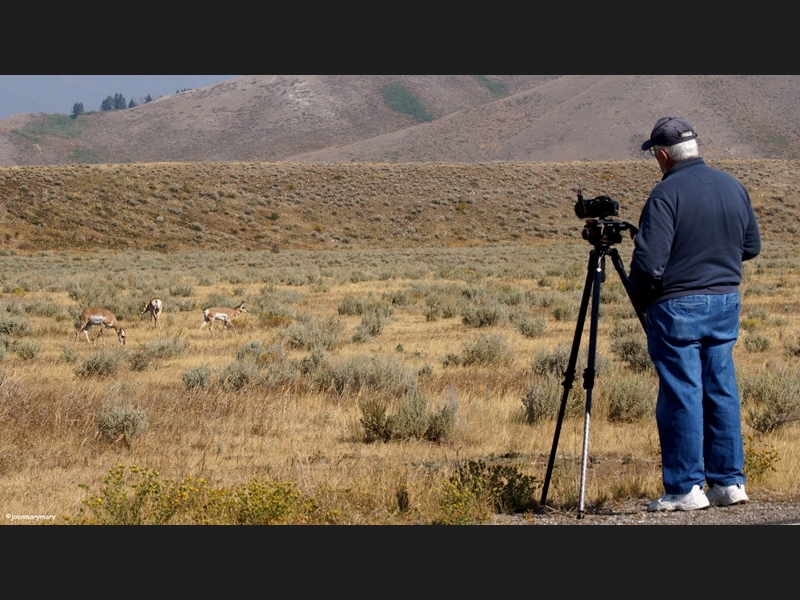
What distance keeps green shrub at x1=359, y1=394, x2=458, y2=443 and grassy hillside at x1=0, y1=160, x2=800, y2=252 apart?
43.9m

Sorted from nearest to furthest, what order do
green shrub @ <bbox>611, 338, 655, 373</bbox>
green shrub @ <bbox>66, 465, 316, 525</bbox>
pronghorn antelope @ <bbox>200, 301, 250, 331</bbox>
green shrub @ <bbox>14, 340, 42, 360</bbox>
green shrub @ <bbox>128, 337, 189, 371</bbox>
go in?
green shrub @ <bbox>66, 465, 316, 525</bbox> < green shrub @ <bbox>611, 338, 655, 373</bbox> < green shrub @ <bbox>128, 337, 189, 371</bbox> < green shrub @ <bbox>14, 340, 42, 360</bbox> < pronghorn antelope @ <bbox>200, 301, 250, 331</bbox>

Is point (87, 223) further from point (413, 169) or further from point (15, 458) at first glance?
point (15, 458)

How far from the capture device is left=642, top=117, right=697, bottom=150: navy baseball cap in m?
5.03

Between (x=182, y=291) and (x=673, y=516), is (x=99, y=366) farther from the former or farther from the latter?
(x=182, y=291)

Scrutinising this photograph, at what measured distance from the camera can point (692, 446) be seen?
500 cm

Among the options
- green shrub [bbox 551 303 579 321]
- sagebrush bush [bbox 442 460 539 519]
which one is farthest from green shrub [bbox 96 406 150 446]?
green shrub [bbox 551 303 579 321]

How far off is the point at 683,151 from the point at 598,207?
0.60 meters

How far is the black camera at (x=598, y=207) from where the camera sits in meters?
5.34

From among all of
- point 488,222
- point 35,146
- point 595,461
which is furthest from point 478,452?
point 35,146

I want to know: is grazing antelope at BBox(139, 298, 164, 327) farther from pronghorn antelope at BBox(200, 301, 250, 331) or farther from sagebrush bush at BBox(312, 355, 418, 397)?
sagebrush bush at BBox(312, 355, 418, 397)

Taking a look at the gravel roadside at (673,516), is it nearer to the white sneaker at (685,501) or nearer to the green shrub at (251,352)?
the white sneaker at (685,501)

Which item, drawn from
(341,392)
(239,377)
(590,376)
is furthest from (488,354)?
(590,376)

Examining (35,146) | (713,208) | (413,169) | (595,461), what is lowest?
(595,461)

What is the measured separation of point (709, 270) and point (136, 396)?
6.90 meters
